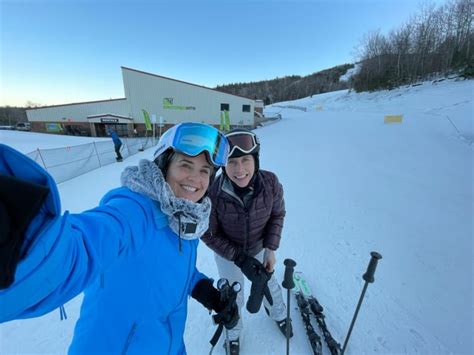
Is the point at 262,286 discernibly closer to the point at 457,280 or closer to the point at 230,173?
the point at 230,173

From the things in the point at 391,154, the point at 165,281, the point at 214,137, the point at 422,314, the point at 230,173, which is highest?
the point at 214,137

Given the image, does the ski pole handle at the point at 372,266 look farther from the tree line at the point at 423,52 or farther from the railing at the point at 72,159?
the tree line at the point at 423,52

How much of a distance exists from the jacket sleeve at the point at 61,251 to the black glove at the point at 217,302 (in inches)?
37.0

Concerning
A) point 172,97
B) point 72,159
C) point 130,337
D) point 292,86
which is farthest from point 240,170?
point 292,86

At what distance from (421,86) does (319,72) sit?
6819cm

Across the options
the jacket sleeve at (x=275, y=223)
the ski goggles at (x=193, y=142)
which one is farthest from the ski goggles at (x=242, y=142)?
the ski goggles at (x=193, y=142)

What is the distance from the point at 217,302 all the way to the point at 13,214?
4.91ft

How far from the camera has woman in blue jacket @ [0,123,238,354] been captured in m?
0.47

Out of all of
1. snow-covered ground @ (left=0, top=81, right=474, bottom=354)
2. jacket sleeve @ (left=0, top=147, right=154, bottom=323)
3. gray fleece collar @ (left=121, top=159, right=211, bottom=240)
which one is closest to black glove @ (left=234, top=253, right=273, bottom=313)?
gray fleece collar @ (left=121, top=159, right=211, bottom=240)

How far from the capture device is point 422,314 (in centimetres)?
231

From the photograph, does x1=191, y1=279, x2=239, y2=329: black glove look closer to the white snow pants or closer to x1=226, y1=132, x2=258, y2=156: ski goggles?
the white snow pants

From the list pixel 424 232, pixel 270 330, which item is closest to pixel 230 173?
pixel 270 330

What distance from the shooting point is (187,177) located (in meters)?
1.13

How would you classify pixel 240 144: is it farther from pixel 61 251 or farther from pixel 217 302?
pixel 61 251
